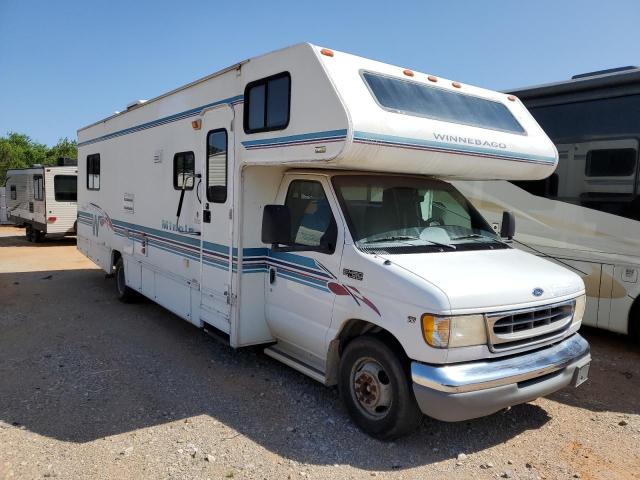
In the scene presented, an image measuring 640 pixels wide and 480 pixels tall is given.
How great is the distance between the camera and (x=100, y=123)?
30.0 ft

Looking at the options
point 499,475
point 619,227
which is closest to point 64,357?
point 499,475

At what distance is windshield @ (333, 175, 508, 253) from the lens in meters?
4.33

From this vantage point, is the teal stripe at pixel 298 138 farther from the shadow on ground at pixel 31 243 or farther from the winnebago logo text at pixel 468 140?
the shadow on ground at pixel 31 243

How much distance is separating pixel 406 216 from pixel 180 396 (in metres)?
2.61

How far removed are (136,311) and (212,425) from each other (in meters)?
4.26

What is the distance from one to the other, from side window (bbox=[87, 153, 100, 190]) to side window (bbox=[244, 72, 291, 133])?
541 cm

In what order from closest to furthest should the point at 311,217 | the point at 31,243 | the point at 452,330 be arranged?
the point at 452,330
the point at 311,217
the point at 31,243

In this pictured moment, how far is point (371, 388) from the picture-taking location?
13.4 feet

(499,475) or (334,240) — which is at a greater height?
(334,240)

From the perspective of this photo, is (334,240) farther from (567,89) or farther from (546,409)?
(567,89)

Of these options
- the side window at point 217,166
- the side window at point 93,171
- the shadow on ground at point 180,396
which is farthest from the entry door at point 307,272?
the side window at point 93,171

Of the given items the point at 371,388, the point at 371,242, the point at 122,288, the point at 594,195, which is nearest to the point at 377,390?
the point at 371,388

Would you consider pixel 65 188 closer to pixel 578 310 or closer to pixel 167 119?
pixel 167 119

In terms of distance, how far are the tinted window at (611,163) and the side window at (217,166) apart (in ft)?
14.5
